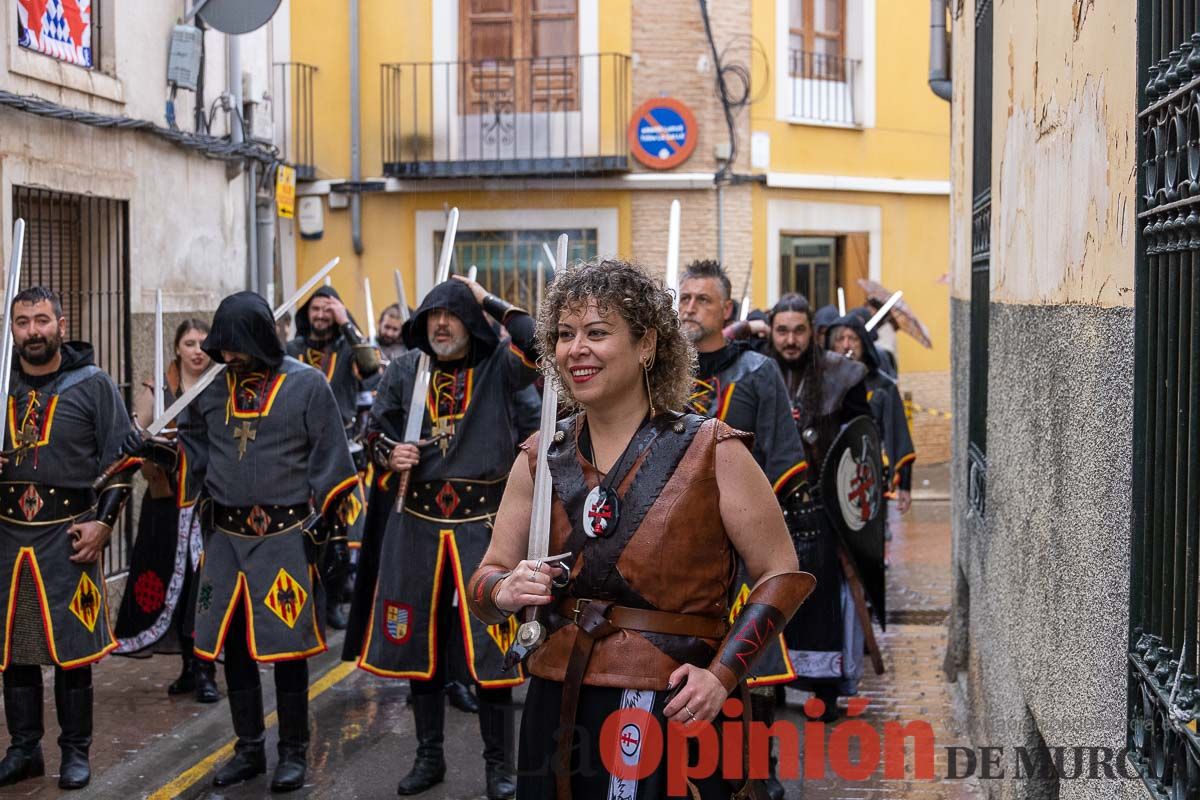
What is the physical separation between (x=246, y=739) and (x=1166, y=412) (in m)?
4.60

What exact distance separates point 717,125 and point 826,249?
2.38 meters

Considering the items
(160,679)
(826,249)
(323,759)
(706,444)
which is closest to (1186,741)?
(706,444)

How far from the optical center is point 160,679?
339 inches

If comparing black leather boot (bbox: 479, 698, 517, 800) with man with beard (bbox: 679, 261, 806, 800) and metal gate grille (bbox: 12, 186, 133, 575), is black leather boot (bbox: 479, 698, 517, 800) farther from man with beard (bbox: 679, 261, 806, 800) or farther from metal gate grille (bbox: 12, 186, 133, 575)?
metal gate grille (bbox: 12, 186, 133, 575)

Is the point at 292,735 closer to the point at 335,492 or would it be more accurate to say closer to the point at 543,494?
the point at 335,492

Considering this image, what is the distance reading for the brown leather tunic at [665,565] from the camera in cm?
355

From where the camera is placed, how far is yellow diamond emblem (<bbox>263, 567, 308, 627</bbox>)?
6406 millimetres

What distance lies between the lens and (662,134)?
18.2m

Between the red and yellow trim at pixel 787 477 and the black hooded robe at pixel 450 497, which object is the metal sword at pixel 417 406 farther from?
the red and yellow trim at pixel 787 477

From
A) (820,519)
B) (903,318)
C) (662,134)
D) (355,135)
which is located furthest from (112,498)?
(355,135)

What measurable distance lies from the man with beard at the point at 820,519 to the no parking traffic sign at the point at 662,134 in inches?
411

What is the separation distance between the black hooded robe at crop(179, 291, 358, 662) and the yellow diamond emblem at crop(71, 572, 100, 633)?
429mm

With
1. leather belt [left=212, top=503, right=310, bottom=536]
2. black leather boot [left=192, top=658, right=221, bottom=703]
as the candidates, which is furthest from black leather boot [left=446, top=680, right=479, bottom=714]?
leather belt [left=212, top=503, right=310, bottom=536]

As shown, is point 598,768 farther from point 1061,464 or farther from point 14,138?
point 14,138
